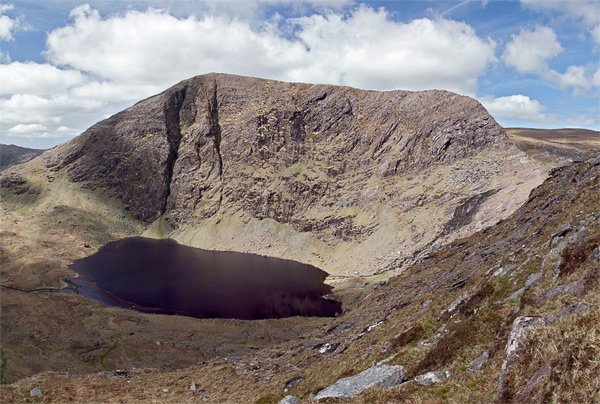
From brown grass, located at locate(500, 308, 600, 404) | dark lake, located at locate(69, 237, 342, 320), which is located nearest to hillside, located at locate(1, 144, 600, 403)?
brown grass, located at locate(500, 308, 600, 404)

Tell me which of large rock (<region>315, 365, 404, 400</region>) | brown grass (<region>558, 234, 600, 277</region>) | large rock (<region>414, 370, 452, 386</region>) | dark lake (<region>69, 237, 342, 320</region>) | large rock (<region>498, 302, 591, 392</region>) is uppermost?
brown grass (<region>558, 234, 600, 277</region>)

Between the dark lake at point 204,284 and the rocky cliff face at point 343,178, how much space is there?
17.7 metres

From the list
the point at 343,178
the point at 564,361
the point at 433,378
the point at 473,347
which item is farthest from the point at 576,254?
the point at 343,178

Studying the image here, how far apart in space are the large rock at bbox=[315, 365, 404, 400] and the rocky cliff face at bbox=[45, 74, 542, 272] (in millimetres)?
91372

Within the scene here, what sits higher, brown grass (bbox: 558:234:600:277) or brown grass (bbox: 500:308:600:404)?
brown grass (bbox: 558:234:600:277)

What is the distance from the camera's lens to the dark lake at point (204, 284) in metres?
89.8

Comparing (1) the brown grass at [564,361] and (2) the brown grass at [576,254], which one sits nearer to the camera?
(1) the brown grass at [564,361]

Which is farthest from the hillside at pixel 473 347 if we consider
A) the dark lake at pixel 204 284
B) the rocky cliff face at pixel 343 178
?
the rocky cliff face at pixel 343 178

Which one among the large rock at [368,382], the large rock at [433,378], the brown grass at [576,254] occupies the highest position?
the brown grass at [576,254]

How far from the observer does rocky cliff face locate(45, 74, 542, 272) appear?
389ft

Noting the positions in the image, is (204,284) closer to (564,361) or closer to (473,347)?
(473,347)

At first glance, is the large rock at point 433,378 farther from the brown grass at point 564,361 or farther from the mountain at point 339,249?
the brown grass at point 564,361

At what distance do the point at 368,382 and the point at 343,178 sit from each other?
14631cm

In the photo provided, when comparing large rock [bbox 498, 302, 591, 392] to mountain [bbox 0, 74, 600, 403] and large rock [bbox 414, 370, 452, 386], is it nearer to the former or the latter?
mountain [bbox 0, 74, 600, 403]
